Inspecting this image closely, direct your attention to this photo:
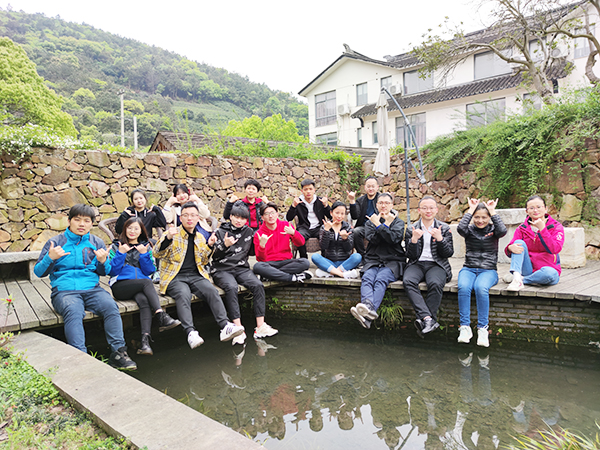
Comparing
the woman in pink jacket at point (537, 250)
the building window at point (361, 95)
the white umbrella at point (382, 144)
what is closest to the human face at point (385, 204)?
the woman in pink jacket at point (537, 250)

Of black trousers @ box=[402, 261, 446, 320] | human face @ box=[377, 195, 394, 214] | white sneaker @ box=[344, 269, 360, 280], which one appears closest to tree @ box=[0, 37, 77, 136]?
white sneaker @ box=[344, 269, 360, 280]

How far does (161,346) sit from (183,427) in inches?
103

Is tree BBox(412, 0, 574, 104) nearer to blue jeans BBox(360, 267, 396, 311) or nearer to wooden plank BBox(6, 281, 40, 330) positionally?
blue jeans BBox(360, 267, 396, 311)

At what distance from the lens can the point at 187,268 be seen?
407 centimetres

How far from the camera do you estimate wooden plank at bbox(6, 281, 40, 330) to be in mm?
3168

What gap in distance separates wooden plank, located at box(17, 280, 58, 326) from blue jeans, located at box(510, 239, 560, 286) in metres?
4.26

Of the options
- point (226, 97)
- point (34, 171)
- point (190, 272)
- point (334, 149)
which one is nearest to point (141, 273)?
point (190, 272)

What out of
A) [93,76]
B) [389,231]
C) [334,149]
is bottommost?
[389,231]

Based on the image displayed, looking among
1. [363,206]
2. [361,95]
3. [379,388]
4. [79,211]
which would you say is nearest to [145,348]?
[79,211]

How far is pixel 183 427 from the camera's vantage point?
1.73 meters

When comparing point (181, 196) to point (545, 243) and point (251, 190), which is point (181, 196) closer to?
point (251, 190)

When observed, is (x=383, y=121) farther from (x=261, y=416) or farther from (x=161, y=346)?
(x=261, y=416)

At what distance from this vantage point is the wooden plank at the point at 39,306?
129 inches

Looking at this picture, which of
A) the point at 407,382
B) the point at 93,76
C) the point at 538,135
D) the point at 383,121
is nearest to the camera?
the point at 407,382
